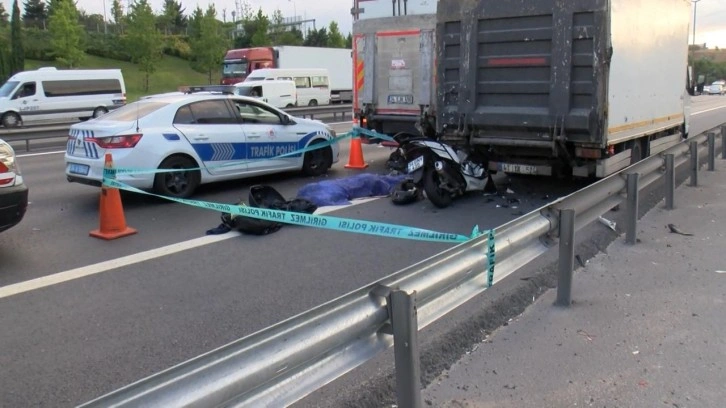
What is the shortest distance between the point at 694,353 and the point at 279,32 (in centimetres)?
7191

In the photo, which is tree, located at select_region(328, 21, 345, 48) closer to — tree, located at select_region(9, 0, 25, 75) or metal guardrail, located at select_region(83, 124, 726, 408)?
tree, located at select_region(9, 0, 25, 75)

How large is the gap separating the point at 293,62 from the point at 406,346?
129 ft

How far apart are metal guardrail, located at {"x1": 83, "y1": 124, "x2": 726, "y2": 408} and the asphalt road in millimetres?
1727

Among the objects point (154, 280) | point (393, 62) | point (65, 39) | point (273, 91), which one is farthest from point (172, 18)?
point (154, 280)

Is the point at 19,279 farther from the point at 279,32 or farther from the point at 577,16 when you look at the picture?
the point at 279,32

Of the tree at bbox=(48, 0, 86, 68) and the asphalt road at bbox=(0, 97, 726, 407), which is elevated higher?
the tree at bbox=(48, 0, 86, 68)

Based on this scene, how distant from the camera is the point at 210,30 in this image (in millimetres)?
56812

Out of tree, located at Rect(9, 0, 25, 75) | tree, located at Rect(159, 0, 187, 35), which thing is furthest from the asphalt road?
tree, located at Rect(159, 0, 187, 35)

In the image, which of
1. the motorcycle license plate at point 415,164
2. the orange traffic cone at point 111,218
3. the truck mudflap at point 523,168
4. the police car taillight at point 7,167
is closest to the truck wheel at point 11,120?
the orange traffic cone at point 111,218

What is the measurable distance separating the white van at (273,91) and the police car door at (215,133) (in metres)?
21.4

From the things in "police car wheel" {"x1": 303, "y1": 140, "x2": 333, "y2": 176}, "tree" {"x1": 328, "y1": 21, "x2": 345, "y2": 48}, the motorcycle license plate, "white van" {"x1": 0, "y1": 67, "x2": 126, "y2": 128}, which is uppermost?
"tree" {"x1": 328, "y1": 21, "x2": 345, "y2": 48}

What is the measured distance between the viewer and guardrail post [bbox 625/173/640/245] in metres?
6.35

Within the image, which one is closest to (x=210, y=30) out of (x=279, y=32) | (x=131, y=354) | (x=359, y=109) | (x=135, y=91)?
(x=135, y=91)

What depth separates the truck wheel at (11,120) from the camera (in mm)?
26906
